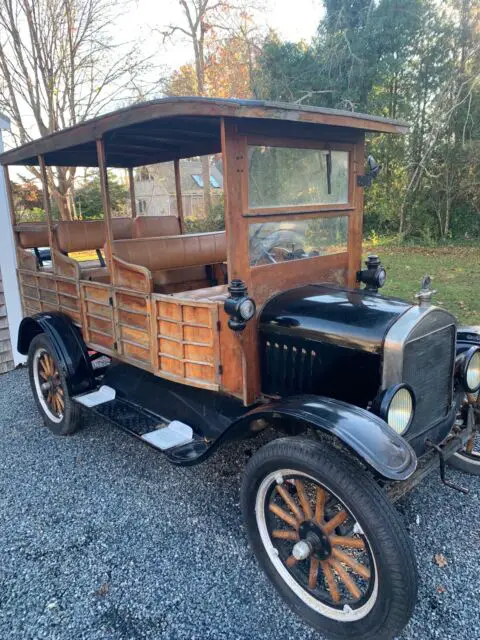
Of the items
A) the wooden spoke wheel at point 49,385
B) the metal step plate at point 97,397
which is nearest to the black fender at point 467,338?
the metal step plate at point 97,397

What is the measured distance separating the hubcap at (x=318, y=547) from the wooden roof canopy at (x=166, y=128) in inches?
69.3

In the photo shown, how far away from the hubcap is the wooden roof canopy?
1761mm

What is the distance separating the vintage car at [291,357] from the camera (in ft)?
6.56

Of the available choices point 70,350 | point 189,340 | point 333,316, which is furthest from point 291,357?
point 70,350

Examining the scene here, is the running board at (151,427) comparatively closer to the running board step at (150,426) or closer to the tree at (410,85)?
the running board step at (150,426)

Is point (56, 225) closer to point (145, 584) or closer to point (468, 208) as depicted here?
point (145, 584)

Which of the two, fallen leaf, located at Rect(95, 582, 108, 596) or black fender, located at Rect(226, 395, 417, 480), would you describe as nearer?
black fender, located at Rect(226, 395, 417, 480)

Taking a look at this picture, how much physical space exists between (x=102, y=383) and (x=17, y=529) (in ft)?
4.29

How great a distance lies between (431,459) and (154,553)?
1601 millimetres

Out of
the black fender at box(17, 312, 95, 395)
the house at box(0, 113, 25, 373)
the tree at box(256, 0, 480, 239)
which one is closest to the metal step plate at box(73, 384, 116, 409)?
the black fender at box(17, 312, 95, 395)

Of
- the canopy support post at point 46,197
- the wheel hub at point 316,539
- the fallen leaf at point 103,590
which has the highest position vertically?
the canopy support post at point 46,197

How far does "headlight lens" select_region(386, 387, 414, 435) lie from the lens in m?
2.17

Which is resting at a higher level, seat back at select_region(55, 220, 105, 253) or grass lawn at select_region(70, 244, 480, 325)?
seat back at select_region(55, 220, 105, 253)

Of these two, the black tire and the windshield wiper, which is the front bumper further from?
the windshield wiper
